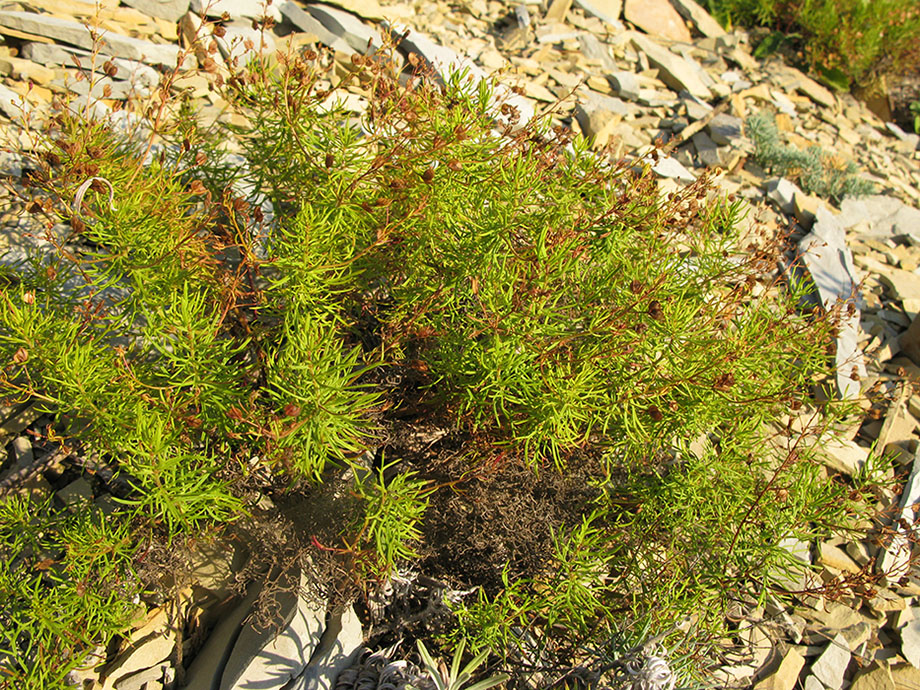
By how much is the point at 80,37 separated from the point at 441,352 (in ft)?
9.48

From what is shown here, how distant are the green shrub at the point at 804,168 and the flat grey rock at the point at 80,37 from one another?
145 inches

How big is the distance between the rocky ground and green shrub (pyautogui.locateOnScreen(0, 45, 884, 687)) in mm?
268

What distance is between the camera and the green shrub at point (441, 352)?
2.10m

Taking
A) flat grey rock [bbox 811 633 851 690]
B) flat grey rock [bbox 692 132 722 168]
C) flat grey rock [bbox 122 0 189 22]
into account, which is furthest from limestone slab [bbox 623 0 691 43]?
A: flat grey rock [bbox 811 633 851 690]

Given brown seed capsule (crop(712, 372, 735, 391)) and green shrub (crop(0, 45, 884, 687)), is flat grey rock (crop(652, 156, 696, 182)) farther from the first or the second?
brown seed capsule (crop(712, 372, 735, 391))

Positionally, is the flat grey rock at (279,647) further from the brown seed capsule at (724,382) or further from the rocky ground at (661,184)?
the brown seed capsule at (724,382)

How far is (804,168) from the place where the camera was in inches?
188

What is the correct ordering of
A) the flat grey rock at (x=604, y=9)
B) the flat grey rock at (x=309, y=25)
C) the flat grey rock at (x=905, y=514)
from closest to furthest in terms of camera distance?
the flat grey rock at (x=905, y=514) → the flat grey rock at (x=309, y=25) → the flat grey rock at (x=604, y=9)

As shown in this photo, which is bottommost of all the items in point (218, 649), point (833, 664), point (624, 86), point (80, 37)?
point (218, 649)

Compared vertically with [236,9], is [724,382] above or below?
above

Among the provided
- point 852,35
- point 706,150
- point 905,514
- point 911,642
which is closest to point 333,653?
point 911,642

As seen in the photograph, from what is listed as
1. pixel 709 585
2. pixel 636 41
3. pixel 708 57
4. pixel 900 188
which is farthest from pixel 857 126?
pixel 709 585

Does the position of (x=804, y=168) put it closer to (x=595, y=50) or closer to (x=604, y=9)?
(x=595, y=50)

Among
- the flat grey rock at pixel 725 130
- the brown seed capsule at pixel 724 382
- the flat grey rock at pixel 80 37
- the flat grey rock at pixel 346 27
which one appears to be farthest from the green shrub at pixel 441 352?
the flat grey rock at pixel 725 130
